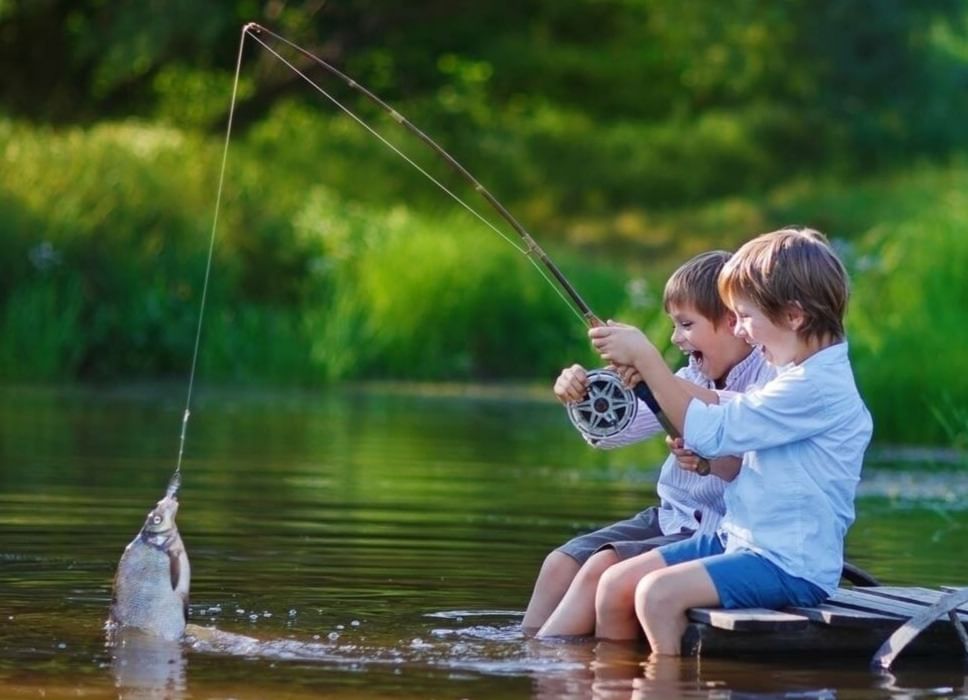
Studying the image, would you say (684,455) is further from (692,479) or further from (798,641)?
(798,641)

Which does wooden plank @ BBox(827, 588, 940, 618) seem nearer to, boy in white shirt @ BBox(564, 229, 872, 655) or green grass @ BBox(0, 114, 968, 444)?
boy in white shirt @ BBox(564, 229, 872, 655)

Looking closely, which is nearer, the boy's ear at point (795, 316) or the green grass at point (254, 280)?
the boy's ear at point (795, 316)

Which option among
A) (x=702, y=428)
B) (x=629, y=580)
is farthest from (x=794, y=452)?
(x=629, y=580)

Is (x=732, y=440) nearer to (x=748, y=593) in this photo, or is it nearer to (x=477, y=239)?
(x=748, y=593)

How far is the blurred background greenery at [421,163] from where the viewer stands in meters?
19.0

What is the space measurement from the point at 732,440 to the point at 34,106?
30.9m

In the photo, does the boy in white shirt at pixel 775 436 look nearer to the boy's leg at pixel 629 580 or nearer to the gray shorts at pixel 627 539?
the boy's leg at pixel 629 580

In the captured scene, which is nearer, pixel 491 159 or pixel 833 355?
pixel 833 355

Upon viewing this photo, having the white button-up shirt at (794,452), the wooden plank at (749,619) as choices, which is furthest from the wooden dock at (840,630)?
the white button-up shirt at (794,452)

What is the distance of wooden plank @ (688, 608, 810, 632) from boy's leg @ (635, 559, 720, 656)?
0.04 m

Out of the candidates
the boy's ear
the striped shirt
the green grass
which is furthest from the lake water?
the green grass

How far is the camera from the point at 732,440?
5.40 metres

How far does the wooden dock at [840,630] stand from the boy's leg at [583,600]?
0.34m

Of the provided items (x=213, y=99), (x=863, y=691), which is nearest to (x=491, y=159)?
(x=213, y=99)
